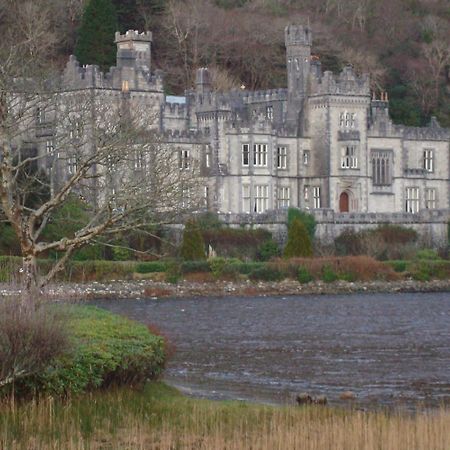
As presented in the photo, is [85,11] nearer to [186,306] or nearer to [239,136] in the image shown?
[239,136]

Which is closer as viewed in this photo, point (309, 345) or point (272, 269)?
point (309, 345)

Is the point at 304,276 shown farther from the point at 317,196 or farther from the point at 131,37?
the point at 131,37

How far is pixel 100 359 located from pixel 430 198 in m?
63.8

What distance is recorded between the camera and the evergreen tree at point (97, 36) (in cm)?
9306

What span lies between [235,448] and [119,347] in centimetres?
516

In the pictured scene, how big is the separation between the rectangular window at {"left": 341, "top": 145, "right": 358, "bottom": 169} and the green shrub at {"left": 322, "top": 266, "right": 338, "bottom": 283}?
14.0 m

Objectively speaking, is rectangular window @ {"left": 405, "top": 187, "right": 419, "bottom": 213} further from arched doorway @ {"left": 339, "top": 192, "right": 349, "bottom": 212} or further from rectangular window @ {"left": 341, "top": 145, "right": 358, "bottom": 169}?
rectangular window @ {"left": 341, "top": 145, "right": 358, "bottom": 169}

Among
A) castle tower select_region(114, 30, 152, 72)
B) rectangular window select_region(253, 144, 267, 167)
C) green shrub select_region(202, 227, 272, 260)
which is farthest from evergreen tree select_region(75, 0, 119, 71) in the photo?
green shrub select_region(202, 227, 272, 260)

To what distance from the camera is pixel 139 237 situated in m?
72.4

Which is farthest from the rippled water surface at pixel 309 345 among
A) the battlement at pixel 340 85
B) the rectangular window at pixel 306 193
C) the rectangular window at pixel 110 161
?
the battlement at pixel 340 85

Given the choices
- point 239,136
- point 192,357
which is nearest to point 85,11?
point 239,136

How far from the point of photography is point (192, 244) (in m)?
72.9

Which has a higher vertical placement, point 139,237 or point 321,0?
point 321,0

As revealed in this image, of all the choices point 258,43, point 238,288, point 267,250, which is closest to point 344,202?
point 267,250
